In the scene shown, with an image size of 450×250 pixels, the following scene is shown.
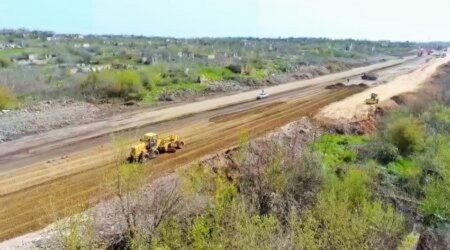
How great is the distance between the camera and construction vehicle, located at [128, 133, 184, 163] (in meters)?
36.2

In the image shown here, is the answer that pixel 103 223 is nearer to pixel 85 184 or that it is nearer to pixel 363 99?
pixel 85 184

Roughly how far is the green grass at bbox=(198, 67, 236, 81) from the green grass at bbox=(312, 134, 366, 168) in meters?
34.5

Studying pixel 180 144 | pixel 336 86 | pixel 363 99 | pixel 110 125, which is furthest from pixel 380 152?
pixel 336 86

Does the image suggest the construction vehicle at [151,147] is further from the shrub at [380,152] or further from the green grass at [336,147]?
the shrub at [380,152]

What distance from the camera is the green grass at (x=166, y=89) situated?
65.5 m

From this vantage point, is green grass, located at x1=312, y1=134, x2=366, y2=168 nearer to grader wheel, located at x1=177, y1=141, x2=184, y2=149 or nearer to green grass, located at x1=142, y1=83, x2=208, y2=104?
grader wheel, located at x1=177, y1=141, x2=184, y2=149

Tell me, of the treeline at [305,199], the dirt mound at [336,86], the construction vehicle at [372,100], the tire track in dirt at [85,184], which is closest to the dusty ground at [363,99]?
the construction vehicle at [372,100]

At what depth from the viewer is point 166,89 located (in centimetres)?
7112

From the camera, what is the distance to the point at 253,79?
9019 centimetres

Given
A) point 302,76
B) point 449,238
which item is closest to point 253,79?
point 302,76

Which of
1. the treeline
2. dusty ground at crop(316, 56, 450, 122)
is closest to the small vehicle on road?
dusty ground at crop(316, 56, 450, 122)

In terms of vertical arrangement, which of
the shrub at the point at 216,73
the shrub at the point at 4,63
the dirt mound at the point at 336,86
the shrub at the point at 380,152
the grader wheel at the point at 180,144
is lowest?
the dirt mound at the point at 336,86

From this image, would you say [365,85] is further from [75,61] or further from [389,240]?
[389,240]

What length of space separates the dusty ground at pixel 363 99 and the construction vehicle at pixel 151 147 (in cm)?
2468
